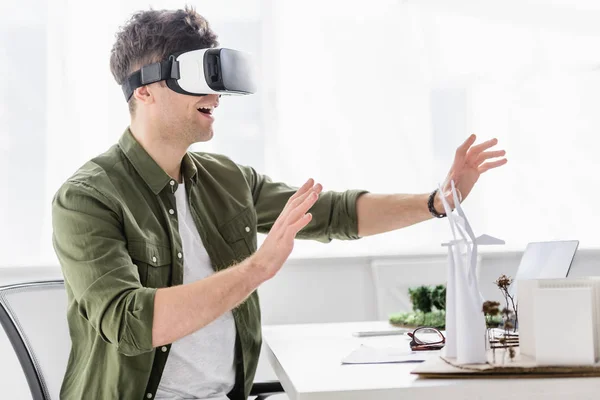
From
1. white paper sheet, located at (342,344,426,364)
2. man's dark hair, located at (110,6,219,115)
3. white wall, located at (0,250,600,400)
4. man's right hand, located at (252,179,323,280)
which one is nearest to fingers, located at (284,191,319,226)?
man's right hand, located at (252,179,323,280)

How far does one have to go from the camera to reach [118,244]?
1869 millimetres

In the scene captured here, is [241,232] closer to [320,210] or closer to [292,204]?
[320,210]

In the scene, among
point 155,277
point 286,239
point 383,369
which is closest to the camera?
point 383,369

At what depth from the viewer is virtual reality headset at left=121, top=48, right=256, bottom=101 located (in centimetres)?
212

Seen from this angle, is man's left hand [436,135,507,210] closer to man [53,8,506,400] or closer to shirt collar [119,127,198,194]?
man [53,8,506,400]

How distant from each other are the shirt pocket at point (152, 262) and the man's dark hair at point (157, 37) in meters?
0.47

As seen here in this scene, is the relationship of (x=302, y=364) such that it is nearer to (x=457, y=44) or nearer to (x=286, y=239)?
(x=286, y=239)

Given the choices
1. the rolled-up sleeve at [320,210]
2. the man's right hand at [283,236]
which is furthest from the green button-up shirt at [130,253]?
the man's right hand at [283,236]

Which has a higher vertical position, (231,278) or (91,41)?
(91,41)

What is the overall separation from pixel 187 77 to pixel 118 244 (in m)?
0.50

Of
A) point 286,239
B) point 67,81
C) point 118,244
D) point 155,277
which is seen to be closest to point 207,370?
point 155,277

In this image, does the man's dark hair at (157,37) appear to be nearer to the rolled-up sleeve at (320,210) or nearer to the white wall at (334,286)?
the rolled-up sleeve at (320,210)

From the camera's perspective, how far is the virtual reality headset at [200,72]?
212 cm

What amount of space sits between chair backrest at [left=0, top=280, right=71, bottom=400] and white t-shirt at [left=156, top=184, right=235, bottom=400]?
0.80 ft
